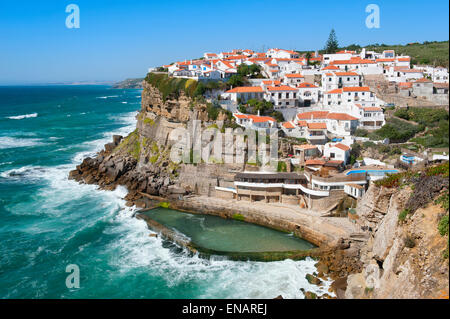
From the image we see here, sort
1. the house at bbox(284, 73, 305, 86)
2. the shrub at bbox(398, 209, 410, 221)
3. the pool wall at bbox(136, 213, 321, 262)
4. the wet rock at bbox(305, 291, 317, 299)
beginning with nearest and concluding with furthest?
1. the shrub at bbox(398, 209, 410, 221)
2. the wet rock at bbox(305, 291, 317, 299)
3. the pool wall at bbox(136, 213, 321, 262)
4. the house at bbox(284, 73, 305, 86)

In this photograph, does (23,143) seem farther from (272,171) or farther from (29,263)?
(272,171)

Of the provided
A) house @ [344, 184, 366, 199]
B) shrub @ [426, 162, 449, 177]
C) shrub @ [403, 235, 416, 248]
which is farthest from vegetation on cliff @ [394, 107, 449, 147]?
shrub @ [403, 235, 416, 248]

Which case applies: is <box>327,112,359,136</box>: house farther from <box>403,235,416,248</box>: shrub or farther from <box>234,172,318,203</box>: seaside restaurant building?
<box>403,235,416,248</box>: shrub

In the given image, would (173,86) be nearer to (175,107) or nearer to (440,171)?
(175,107)

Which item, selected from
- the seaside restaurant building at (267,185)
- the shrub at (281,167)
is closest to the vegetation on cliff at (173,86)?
the shrub at (281,167)

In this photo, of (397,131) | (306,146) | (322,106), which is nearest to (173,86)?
(322,106)
